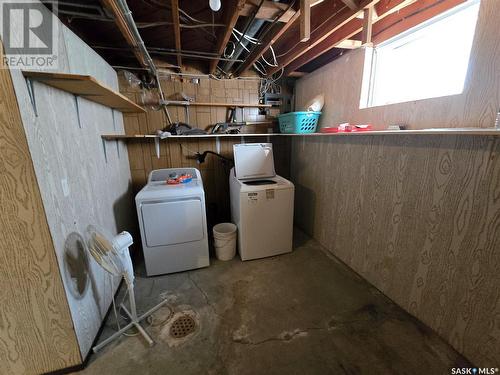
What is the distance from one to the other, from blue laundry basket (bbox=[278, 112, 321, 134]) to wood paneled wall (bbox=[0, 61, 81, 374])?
7.38 feet

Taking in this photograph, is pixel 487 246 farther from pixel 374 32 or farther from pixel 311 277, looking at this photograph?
pixel 374 32

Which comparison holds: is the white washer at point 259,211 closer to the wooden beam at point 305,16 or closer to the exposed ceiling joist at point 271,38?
the exposed ceiling joist at point 271,38

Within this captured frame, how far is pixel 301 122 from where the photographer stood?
2.56 meters

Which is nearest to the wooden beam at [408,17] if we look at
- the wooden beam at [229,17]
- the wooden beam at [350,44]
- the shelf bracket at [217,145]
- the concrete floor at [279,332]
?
the wooden beam at [350,44]

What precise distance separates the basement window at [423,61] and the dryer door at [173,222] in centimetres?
187

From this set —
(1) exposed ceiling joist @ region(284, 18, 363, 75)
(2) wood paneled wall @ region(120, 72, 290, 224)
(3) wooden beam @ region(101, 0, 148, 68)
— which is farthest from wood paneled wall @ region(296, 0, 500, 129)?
(3) wooden beam @ region(101, 0, 148, 68)

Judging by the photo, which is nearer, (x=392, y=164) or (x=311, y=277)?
(x=392, y=164)

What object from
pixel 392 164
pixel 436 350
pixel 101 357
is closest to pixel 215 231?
pixel 101 357

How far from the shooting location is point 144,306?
1773mm

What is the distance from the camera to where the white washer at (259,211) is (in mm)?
2209

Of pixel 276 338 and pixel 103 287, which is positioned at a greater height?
pixel 103 287

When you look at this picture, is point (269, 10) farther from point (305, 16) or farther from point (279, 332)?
point (279, 332)

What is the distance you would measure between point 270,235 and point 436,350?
1.44m

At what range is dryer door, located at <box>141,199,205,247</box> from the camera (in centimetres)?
193
